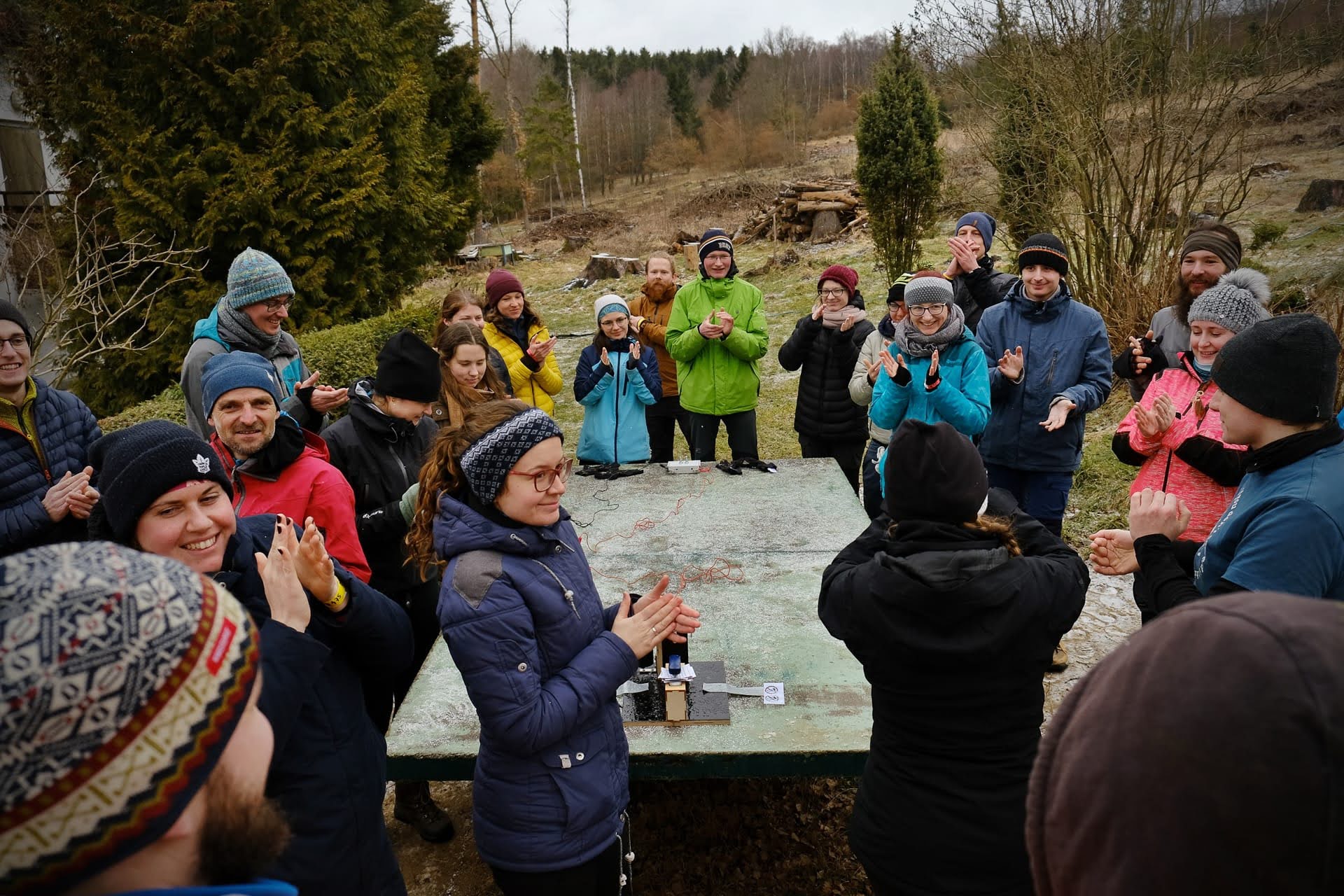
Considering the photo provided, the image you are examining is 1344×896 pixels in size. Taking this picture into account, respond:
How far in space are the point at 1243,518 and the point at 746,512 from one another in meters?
2.62

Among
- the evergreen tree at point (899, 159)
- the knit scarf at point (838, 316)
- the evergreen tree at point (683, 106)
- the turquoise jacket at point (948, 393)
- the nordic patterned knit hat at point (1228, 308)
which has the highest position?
the evergreen tree at point (683, 106)

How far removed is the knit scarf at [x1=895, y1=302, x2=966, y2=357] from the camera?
4.04 m

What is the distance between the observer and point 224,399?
273cm

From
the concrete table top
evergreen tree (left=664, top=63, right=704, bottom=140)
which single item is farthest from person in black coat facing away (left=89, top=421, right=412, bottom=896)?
evergreen tree (left=664, top=63, right=704, bottom=140)

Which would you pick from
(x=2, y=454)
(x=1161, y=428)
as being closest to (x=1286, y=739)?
(x=1161, y=428)

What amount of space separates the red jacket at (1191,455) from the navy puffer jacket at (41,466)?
151 inches

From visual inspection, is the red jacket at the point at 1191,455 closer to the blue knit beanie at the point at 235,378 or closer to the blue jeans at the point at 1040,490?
the blue jeans at the point at 1040,490

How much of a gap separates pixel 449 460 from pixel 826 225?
20.2 metres

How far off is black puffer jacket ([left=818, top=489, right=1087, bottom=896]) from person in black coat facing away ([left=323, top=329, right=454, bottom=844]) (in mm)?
1945

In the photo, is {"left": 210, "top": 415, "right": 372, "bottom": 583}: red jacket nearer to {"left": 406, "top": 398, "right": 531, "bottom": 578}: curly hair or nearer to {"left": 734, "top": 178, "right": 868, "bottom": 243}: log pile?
{"left": 406, "top": 398, "right": 531, "bottom": 578}: curly hair

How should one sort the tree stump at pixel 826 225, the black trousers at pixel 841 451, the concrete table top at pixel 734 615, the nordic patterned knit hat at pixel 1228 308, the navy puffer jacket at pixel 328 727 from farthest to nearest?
the tree stump at pixel 826 225 → the black trousers at pixel 841 451 → the nordic patterned knit hat at pixel 1228 308 → the concrete table top at pixel 734 615 → the navy puffer jacket at pixel 328 727

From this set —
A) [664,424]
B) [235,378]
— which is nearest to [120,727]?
[235,378]

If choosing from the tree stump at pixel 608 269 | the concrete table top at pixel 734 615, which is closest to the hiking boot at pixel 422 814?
the concrete table top at pixel 734 615

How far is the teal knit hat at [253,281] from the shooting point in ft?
12.5
